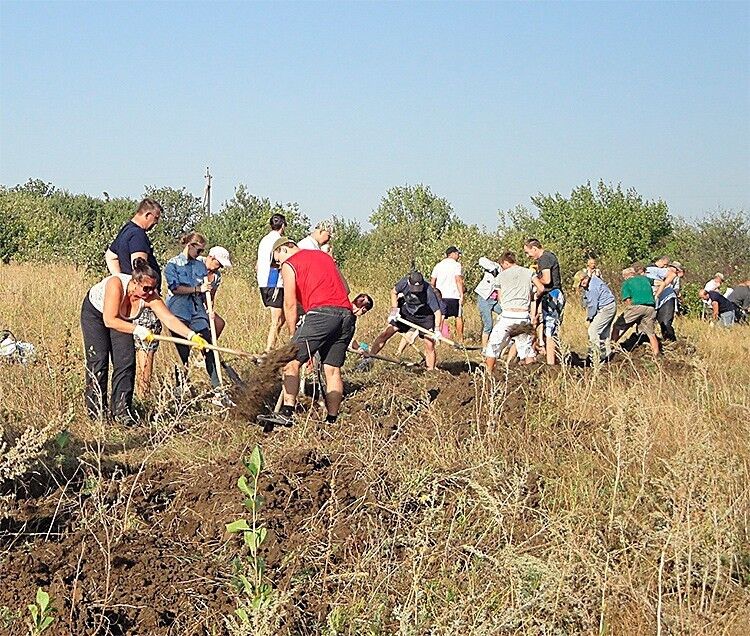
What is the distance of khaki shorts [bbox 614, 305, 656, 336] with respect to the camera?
15.1 m

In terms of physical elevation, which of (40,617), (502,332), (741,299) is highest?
(502,332)

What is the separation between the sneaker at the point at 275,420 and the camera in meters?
8.02

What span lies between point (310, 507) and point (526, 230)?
106 feet

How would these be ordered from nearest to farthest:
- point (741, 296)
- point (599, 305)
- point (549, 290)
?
point (549, 290)
point (599, 305)
point (741, 296)

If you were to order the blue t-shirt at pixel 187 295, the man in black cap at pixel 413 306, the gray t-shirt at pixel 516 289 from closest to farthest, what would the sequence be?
the blue t-shirt at pixel 187 295
the gray t-shirt at pixel 516 289
the man in black cap at pixel 413 306

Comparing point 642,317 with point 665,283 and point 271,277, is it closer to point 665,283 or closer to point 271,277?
point 665,283

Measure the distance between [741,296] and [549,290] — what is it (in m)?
11.7

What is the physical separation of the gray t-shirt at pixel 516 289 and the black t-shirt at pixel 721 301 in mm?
12254

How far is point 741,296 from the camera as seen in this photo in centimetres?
2338

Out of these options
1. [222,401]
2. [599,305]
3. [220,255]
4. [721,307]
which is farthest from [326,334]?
[721,307]

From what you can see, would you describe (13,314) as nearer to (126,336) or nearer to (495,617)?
(126,336)

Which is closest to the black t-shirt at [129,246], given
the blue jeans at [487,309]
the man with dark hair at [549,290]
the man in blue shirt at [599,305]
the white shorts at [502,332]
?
the white shorts at [502,332]

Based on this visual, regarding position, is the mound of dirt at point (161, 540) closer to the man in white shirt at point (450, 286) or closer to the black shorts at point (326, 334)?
the black shorts at point (326, 334)

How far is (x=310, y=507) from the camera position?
5.55m
